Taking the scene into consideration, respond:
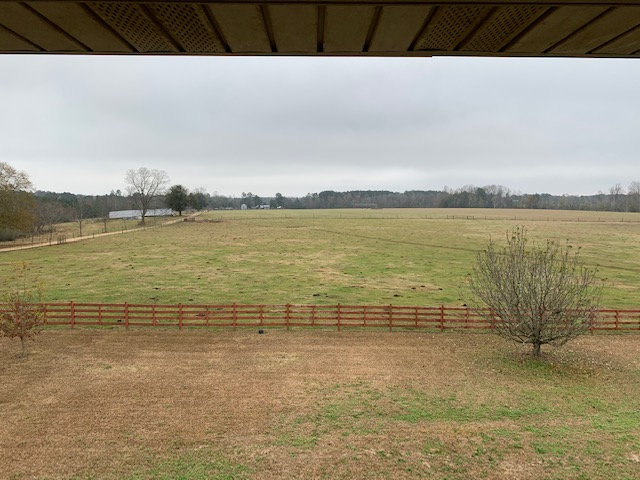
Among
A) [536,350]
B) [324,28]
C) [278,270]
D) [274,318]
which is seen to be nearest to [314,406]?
[274,318]

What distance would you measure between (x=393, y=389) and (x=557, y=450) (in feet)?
15.5

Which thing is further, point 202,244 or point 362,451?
point 202,244

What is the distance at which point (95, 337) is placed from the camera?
17.5 m

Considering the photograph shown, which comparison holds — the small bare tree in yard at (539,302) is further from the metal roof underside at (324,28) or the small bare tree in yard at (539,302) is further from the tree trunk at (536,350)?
the metal roof underside at (324,28)

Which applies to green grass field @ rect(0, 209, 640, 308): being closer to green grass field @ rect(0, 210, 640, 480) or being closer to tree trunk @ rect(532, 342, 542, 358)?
green grass field @ rect(0, 210, 640, 480)

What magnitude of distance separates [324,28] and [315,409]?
10.3 meters

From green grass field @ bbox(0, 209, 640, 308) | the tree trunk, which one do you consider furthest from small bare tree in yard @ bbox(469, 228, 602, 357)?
green grass field @ bbox(0, 209, 640, 308)

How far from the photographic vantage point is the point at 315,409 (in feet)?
36.8

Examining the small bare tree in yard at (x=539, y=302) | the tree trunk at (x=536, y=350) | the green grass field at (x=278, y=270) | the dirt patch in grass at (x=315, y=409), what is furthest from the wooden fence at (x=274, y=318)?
the green grass field at (x=278, y=270)

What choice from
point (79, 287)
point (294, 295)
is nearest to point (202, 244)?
point (79, 287)

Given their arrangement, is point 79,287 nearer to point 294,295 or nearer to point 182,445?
point 294,295

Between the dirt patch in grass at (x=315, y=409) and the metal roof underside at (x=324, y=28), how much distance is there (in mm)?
8261

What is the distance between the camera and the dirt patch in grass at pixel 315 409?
8.61 m

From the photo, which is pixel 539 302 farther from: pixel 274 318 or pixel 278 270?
pixel 278 270
